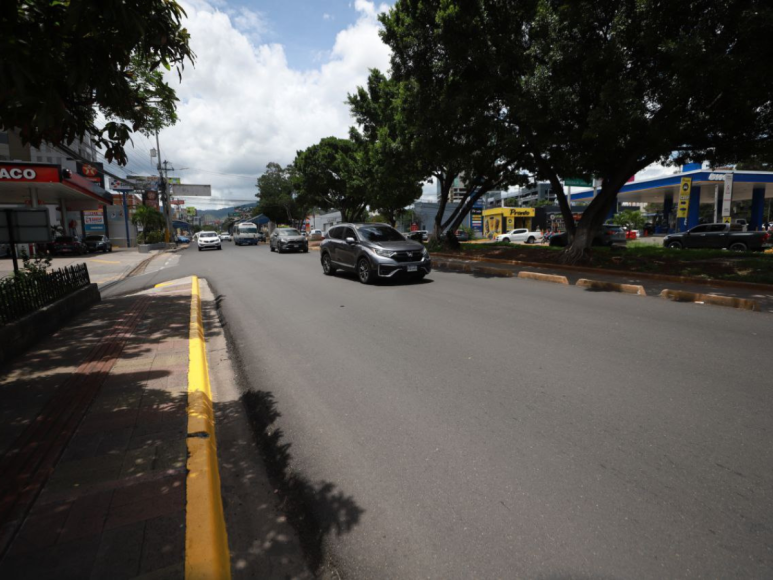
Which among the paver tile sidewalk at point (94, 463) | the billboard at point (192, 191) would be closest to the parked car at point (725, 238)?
the paver tile sidewalk at point (94, 463)

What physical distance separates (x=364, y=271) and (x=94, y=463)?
28.4ft

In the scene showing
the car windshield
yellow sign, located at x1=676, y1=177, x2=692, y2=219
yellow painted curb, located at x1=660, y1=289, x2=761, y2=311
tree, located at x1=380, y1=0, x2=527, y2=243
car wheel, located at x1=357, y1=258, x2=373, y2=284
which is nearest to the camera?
yellow painted curb, located at x1=660, y1=289, x2=761, y2=311

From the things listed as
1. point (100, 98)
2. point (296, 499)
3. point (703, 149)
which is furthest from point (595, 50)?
point (296, 499)

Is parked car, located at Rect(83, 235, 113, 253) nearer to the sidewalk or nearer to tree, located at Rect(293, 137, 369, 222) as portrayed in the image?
tree, located at Rect(293, 137, 369, 222)

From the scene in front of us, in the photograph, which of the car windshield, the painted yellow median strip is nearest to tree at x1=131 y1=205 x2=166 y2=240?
the car windshield

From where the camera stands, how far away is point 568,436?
318cm

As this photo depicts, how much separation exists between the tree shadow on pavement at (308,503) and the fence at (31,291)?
4.85 meters

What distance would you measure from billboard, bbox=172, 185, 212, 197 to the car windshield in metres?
67.3

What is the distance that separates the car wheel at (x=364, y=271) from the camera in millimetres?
11044

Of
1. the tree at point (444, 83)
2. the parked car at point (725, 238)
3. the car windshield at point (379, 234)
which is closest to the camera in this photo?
the car windshield at point (379, 234)

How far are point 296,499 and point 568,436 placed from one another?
206cm

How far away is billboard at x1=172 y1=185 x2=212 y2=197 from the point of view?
69.1 metres

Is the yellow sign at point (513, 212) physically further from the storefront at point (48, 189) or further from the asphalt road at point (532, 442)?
the asphalt road at point (532, 442)

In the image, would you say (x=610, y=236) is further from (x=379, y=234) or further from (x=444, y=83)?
(x=379, y=234)
